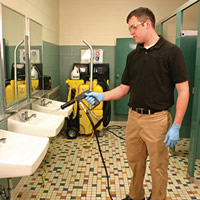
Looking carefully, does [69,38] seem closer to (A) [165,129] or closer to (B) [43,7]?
(B) [43,7]

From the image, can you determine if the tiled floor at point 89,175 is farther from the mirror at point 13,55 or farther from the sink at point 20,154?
the mirror at point 13,55

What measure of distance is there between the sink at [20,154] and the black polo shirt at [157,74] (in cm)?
81

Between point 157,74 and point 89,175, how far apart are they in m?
1.50

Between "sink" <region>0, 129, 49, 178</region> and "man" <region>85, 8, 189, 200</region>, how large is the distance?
56cm

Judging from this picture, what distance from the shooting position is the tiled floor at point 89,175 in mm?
2234

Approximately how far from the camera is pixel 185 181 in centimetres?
250

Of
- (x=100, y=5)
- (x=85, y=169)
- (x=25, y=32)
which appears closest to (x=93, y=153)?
(x=85, y=169)

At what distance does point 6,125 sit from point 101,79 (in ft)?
7.12

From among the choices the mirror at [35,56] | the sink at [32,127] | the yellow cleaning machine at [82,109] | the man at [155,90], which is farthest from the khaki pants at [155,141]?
the yellow cleaning machine at [82,109]

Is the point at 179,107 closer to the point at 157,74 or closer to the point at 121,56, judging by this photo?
the point at 157,74

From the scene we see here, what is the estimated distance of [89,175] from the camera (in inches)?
102

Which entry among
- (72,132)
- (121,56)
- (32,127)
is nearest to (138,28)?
(32,127)

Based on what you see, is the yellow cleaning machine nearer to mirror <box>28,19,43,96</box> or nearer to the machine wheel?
the machine wheel

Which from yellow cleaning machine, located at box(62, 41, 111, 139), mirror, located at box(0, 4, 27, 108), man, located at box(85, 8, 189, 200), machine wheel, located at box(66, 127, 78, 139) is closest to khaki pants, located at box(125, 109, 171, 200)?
man, located at box(85, 8, 189, 200)
